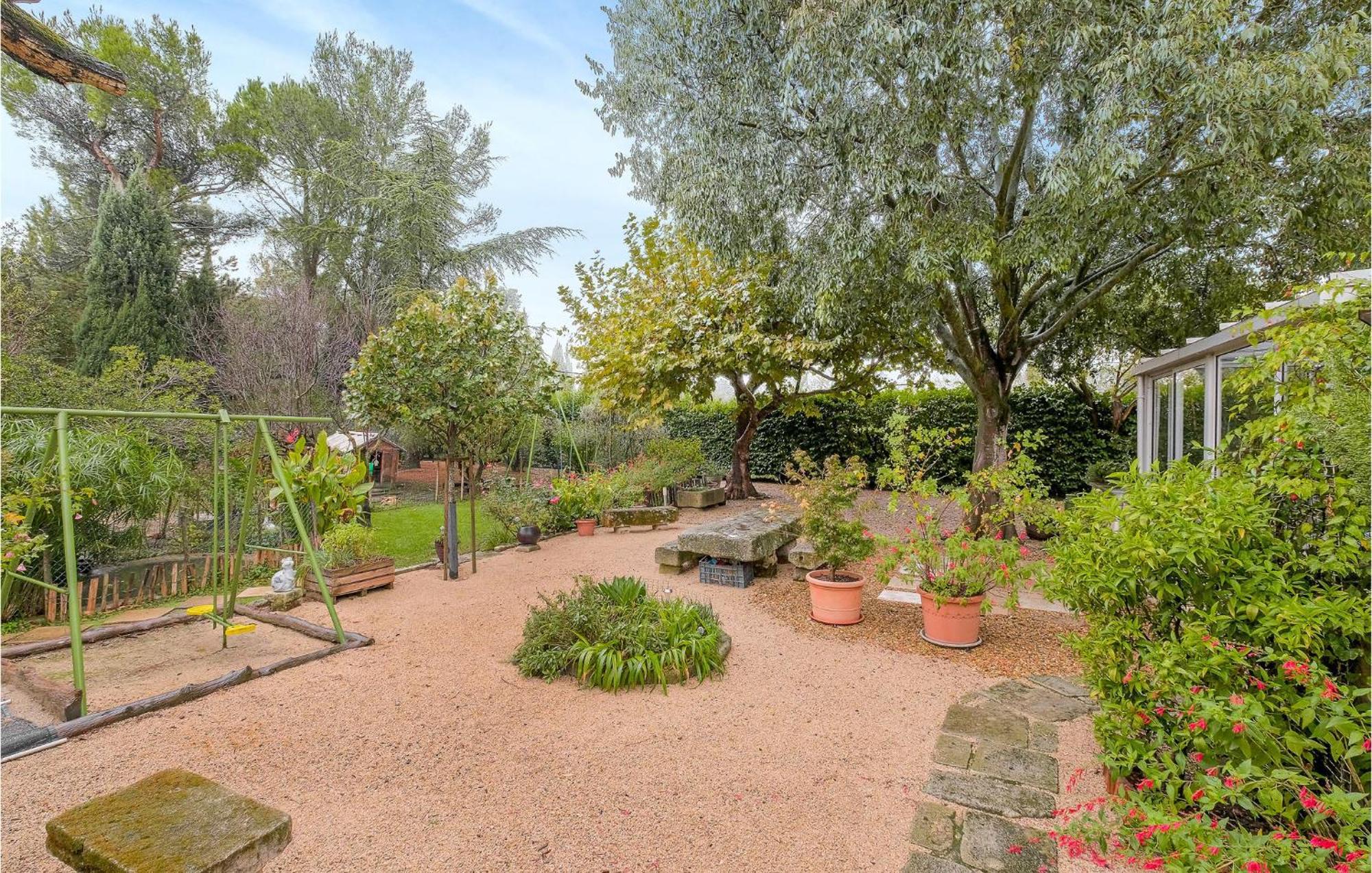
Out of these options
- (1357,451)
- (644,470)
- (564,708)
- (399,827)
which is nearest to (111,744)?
(399,827)

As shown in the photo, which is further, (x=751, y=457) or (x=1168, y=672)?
(x=751, y=457)

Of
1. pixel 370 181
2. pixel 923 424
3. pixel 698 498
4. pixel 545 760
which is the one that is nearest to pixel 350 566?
pixel 545 760

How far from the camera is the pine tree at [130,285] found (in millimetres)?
12938

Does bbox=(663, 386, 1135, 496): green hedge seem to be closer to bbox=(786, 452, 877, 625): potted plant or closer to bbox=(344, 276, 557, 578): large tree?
bbox=(786, 452, 877, 625): potted plant

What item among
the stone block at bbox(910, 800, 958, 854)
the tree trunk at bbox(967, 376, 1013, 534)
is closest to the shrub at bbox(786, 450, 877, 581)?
the stone block at bbox(910, 800, 958, 854)

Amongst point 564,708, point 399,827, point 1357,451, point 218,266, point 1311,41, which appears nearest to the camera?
point 1357,451

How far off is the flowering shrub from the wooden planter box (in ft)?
19.9

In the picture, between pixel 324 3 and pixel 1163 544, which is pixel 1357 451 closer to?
pixel 1163 544

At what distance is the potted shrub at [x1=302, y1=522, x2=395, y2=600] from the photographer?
591 centimetres

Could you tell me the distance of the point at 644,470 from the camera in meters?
11.2

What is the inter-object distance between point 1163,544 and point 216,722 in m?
4.82

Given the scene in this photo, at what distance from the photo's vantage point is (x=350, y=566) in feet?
19.7

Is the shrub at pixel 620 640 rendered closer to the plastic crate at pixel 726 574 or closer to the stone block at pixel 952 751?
the stone block at pixel 952 751

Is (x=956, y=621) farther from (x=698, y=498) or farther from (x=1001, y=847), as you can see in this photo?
(x=698, y=498)
